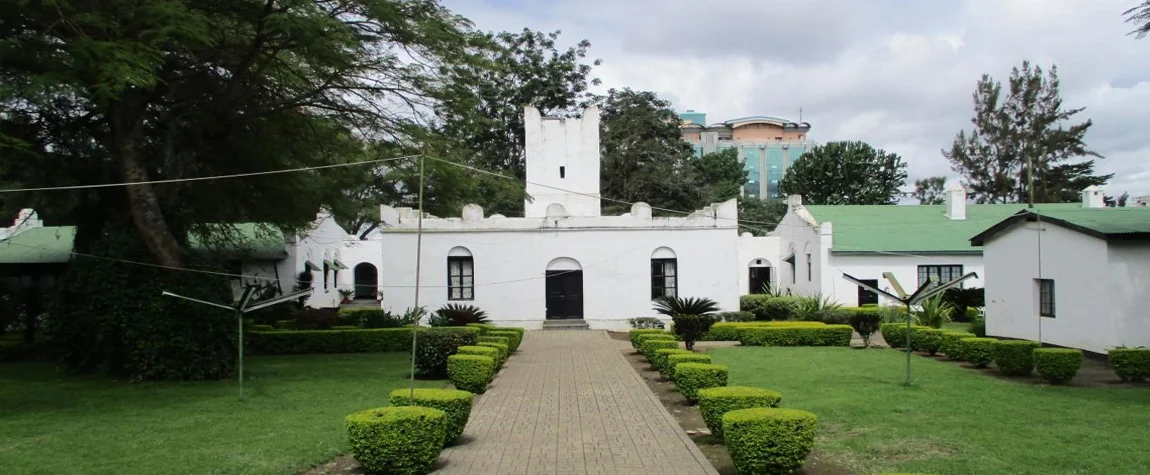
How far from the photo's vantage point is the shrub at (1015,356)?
55.4 feet

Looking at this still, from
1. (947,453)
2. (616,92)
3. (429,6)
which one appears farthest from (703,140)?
(947,453)

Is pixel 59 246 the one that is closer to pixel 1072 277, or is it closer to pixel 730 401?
pixel 730 401

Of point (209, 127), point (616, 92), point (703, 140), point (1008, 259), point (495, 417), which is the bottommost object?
point (495, 417)

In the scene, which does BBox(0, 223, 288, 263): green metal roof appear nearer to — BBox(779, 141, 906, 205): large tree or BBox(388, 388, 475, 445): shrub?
BBox(388, 388, 475, 445): shrub

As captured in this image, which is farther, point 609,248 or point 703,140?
point 703,140

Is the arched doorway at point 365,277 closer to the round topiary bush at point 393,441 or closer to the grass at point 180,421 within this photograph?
the grass at point 180,421

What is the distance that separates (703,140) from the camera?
104 m

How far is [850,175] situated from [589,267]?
97.6 feet

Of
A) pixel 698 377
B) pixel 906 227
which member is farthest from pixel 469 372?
pixel 906 227

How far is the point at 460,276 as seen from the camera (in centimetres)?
3094

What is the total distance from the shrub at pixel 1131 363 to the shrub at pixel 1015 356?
138cm

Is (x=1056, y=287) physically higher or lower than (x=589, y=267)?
lower

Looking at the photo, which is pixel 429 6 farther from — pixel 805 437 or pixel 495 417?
pixel 805 437

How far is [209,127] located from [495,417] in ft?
32.5
